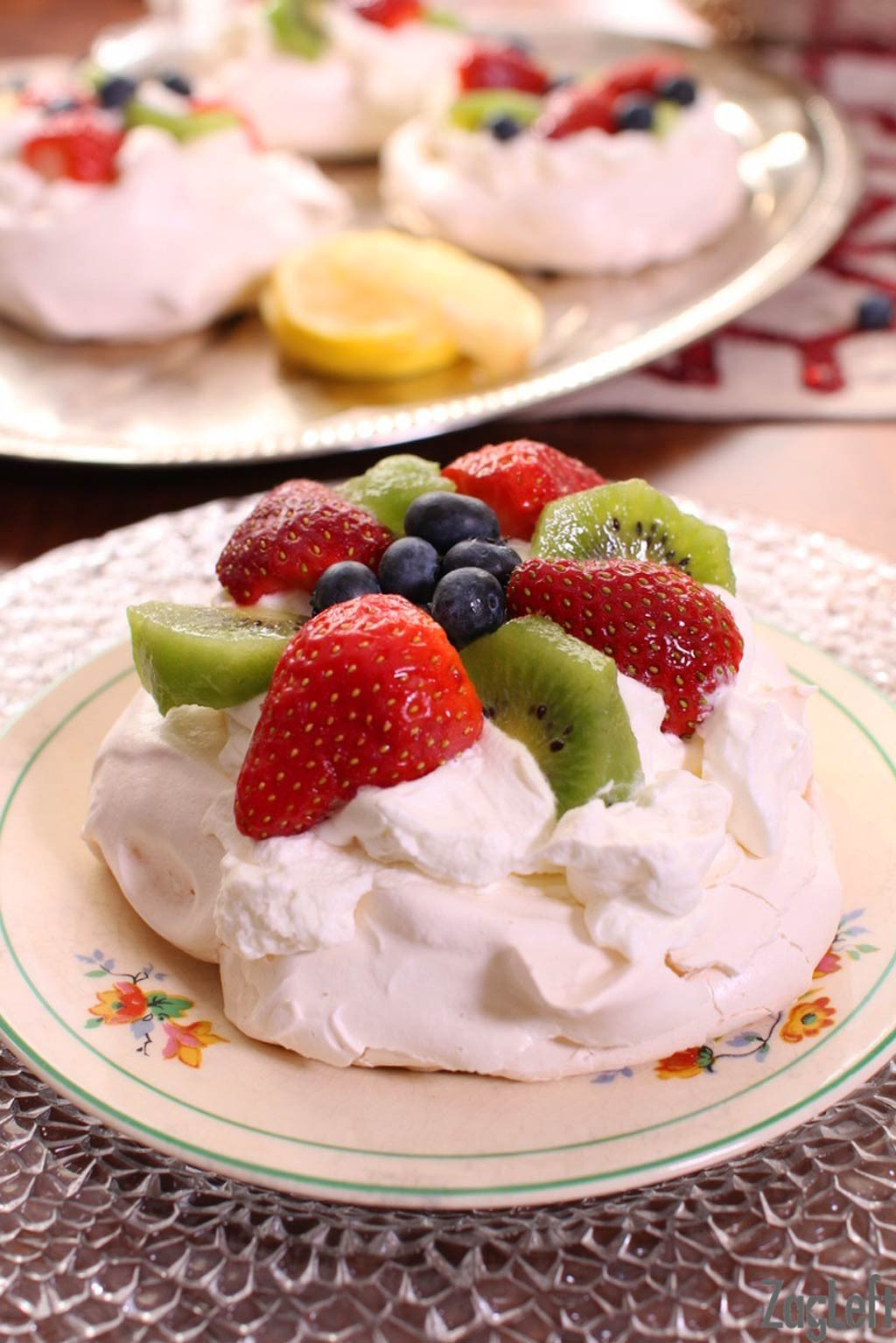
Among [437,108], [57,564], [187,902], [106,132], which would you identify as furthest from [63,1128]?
[437,108]

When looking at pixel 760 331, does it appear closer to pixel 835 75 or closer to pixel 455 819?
pixel 835 75

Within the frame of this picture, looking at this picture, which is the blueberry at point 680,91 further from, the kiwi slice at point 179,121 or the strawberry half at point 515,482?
the strawberry half at point 515,482

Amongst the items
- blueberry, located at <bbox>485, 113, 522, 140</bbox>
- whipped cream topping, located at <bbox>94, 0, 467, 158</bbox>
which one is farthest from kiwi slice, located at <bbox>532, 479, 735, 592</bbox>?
whipped cream topping, located at <bbox>94, 0, 467, 158</bbox>

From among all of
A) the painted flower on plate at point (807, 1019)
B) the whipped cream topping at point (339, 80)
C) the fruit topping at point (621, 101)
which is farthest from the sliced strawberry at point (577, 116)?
the painted flower on plate at point (807, 1019)

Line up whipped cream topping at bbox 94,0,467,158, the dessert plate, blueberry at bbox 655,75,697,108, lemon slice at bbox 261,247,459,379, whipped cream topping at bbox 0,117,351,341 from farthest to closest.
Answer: whipped cream topping at bbox 94,0,467,158, blueberry at bbox 655,75,697,108, whipped cream topping at bbox 0,117,351,341, lemon slice at bbox 261,247,459,379, the dessert plate

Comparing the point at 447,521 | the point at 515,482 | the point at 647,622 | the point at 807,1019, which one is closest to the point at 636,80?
the point at 515,482

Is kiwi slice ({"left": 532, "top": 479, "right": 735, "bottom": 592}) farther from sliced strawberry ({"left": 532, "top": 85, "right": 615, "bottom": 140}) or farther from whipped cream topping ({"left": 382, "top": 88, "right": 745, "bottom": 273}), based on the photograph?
sliced strawberry ({"left": 532, "top": 85, "right": 615, "bottom": 140})
